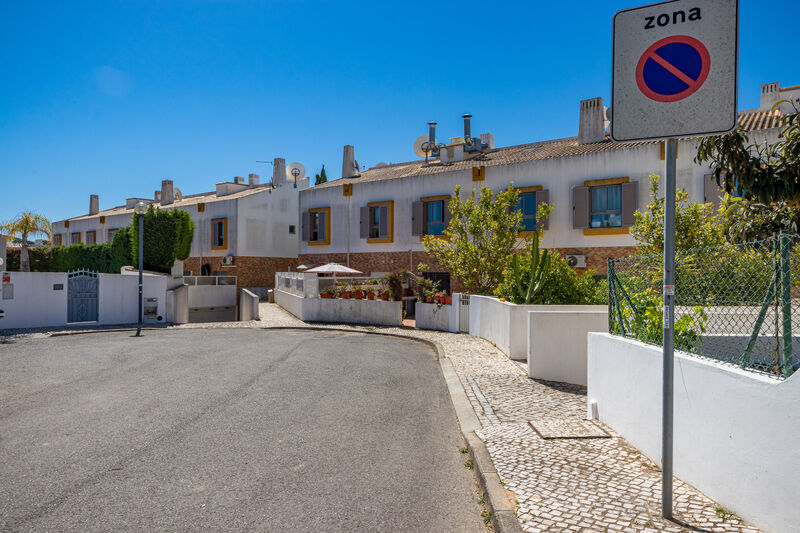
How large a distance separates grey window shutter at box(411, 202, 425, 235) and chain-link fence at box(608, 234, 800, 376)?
18987 mm

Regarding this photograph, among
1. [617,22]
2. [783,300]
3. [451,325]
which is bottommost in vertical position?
[451,325]

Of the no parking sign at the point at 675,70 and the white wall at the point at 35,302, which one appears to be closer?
the no parking sign at the point at 675,70

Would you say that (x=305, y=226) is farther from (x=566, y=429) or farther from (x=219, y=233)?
(x=566, y=429)

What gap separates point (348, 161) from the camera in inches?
1339

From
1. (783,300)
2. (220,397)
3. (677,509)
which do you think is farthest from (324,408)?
(783,300)

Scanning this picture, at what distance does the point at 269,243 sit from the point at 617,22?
101ft

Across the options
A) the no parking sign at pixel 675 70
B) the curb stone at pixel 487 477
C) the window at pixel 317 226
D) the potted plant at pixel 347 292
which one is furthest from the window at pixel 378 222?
the no parking sign at pixel 675 70

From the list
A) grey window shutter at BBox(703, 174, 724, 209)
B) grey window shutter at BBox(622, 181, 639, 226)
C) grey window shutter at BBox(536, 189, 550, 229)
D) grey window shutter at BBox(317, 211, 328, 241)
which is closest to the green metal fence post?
grey window shutter at BBox(703, 174, 724, 209)

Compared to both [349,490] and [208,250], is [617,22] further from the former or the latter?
[208,250]

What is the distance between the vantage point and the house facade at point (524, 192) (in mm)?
20328

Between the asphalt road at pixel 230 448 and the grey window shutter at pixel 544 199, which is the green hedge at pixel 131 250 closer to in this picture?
the asphalt road at pixel 230 448

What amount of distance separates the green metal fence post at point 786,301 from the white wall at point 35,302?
2096cm

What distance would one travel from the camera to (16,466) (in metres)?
5.07

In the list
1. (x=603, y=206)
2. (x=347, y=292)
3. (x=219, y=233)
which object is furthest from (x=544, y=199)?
(x=219, y=233)
